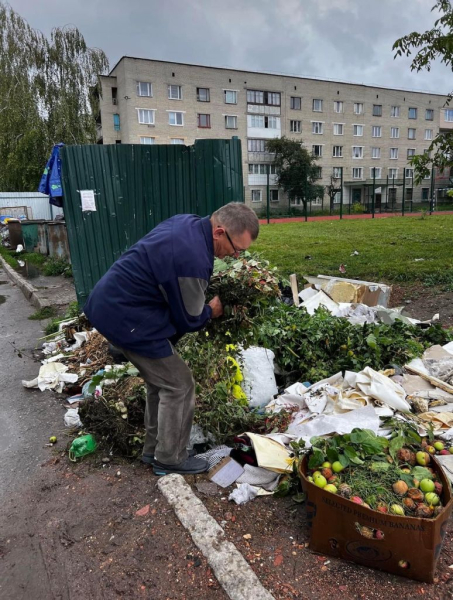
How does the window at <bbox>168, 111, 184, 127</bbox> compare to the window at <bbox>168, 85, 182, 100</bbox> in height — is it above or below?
below

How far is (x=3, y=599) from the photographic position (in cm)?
208

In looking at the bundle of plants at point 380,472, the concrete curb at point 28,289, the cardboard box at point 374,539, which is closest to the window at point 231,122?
the concrete curb at point 28,289

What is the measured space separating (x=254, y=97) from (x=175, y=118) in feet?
29.1

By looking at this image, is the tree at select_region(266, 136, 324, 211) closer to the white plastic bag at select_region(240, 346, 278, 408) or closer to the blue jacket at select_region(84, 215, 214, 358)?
the white plastic bag at select_region(240, 346, 278, 408)

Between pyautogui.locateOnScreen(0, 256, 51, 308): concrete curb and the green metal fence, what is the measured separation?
1.87 metres

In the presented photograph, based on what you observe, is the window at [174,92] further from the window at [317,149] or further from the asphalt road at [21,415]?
the asphalt road at [21,415]

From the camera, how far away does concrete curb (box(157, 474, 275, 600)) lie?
1989 mm

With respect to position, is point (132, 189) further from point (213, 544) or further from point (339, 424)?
point (213, 544)

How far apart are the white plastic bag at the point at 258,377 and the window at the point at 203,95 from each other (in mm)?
43459

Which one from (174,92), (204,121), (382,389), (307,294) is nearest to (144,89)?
(174,92)

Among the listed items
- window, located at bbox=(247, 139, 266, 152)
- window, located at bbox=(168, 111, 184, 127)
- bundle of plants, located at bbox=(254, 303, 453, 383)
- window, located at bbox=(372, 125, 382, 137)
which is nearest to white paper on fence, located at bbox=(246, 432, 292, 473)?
bundle of plants, located at bbox=(254, 303, 453, 383)

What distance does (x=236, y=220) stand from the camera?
2445 mm

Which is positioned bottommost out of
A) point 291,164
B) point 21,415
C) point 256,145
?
point 21,415

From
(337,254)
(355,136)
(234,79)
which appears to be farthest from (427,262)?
(355,136)
